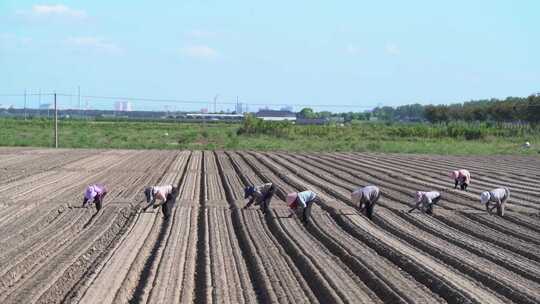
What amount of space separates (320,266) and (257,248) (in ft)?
6.53

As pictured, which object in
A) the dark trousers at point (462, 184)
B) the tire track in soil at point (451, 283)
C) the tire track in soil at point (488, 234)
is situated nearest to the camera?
the tire track in soil at point (451, 283)

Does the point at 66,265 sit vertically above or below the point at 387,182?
above

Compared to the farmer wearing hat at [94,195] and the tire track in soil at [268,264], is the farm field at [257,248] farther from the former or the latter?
the farmer wearing hat at [94,195]

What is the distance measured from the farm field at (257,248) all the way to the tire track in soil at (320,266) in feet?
0.09

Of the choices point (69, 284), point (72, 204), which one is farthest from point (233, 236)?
point (72, 204)

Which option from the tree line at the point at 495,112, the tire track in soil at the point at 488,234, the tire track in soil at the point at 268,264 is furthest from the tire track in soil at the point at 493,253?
the tree line at the point at 495,112

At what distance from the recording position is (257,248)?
14.4 m

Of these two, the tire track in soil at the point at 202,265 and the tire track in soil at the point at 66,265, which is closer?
the tire track in soil at the point at 66,265

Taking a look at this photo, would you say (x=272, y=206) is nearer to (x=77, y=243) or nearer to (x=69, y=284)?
(x=77, y=243)

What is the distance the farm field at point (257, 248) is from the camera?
10891 mm

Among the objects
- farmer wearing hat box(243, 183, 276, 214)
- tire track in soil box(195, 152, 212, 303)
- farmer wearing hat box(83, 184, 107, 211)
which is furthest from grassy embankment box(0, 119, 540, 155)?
tire track in soil box(195, 152, 212, 303)

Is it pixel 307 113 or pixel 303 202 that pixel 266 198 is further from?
pixel 307 113

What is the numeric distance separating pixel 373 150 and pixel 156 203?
3822cm

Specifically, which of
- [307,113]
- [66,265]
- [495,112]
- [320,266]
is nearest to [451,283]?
[320,266]
